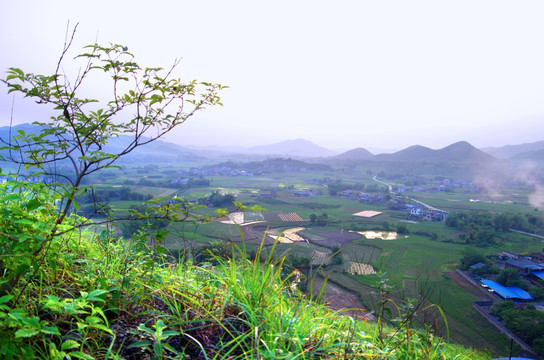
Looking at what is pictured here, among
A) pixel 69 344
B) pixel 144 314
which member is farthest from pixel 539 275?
pixel 69 344

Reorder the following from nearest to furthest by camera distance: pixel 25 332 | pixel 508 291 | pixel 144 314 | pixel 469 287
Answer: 1. pixel 25 332
2. pixel 144 314
3. pixel 508 291
4. pixel 469 287

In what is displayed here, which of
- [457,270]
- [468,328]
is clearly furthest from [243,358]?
[457,270]

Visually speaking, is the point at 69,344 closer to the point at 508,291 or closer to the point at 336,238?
the point at 508,291

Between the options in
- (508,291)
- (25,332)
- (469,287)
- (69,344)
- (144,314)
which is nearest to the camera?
(25,332)

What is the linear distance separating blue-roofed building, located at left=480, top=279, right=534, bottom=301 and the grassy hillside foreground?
24.2 m

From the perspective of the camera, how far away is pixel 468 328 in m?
15.9

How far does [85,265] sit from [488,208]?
63049mm

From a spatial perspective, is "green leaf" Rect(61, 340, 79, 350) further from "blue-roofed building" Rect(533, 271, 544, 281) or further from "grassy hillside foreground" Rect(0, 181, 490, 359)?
"blue-roofed building" Rect(533, 271, 544, 281)

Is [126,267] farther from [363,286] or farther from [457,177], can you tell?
[457,177]

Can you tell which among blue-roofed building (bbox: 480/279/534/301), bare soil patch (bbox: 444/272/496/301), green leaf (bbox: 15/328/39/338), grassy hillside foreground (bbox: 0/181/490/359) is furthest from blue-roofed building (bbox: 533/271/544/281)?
green leaf (bbox: 15/328/39/338)

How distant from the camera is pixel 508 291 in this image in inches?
792

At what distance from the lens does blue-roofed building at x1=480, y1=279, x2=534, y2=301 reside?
19.4 m

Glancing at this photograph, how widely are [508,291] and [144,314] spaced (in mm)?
26912

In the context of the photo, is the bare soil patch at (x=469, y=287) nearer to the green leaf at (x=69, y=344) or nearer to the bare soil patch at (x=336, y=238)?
the bare soil patch at (x=336, y=238)
